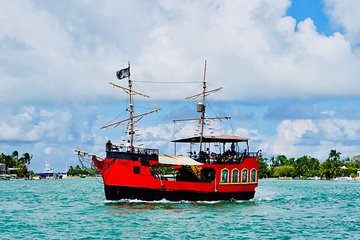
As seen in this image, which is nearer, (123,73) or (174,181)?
(174,181)

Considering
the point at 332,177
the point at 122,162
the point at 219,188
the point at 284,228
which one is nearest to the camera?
the point at 284,228

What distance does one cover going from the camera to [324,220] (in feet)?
121

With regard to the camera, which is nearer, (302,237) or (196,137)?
(302,237)

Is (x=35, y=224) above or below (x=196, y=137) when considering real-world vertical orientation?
below

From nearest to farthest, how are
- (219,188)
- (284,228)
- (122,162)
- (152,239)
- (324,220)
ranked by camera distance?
(152,239), (284,228), (324,220), (122,162), (219,188)

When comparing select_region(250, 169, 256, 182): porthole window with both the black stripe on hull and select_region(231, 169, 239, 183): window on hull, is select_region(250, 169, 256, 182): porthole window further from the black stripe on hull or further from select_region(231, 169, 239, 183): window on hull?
the black stripe on hull

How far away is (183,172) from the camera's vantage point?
4653cm

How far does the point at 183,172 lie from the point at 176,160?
7.47 feet

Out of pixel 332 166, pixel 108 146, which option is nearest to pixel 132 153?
pixel 108 146

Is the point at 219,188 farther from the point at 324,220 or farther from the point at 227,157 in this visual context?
the point at 324,220

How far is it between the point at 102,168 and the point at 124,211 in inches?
207

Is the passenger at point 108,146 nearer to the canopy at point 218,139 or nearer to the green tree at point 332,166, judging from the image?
the canopy at point 218,139

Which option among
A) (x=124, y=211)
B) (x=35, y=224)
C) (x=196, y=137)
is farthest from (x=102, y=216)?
(x=196, y=137)

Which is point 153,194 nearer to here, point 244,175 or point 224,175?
point 224,175
